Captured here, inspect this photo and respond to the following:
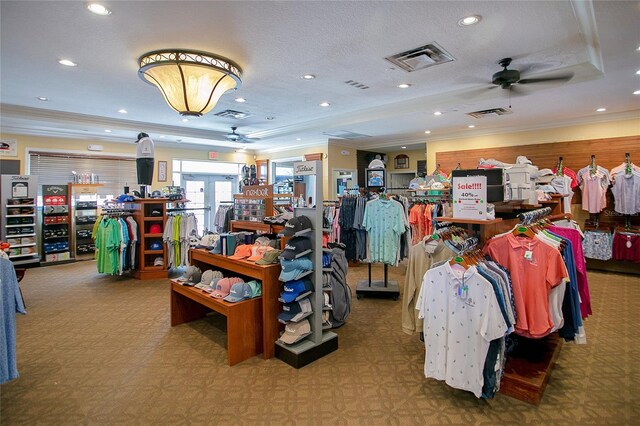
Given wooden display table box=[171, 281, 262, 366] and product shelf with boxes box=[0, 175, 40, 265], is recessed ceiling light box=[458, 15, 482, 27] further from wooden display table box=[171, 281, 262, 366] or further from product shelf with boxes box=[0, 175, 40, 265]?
product shelf with boxes box=[0, 175, 40, 265]

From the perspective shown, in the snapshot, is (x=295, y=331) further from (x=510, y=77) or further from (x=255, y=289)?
(x=510, y=77)

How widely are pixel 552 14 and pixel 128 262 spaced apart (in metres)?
6.75

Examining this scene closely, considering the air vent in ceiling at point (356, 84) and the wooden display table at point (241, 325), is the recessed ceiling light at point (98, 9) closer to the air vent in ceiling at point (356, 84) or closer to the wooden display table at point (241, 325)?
the wooden display table at point (241, 325)

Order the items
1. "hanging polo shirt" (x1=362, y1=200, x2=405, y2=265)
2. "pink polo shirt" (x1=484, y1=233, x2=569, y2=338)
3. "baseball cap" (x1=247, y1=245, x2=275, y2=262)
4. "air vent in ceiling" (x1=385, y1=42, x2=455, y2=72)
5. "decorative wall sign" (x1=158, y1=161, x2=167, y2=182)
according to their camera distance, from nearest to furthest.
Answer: "pink polo shirt" (x1=484, y1=233, x2=569, y2=338) < "baseball cap" (x1=247, y1=245, x2=275, y2=262) < "air vent in ceiling" (x1=385, y1=42, x2=455, y2=72) < "hanging polo shirt" (x1=362, y1=200, x2=405, y2=265) < "decorative wall sign" (x1=158, y1=161, x2=167, y2=182)

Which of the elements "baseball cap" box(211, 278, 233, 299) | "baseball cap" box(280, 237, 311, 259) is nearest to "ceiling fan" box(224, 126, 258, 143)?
"baseball cap" box(211, 278, 233, 299)

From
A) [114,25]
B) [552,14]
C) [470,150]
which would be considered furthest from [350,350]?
[470,150]

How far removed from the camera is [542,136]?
688 centimetres

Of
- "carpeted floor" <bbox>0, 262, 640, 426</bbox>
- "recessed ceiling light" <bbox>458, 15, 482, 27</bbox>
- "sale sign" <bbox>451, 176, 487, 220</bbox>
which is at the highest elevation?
"recessed ceiling light" <bbox>458, 15, 482, 27</bbox>

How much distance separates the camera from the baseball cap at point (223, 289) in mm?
3228

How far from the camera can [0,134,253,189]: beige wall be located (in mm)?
7176

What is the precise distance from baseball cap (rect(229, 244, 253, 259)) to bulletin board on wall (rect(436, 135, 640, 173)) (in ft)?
20.7

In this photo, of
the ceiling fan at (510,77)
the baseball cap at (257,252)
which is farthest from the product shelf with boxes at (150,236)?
the ceiling fan at (510,77)

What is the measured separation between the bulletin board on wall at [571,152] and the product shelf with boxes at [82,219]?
29.1 feet

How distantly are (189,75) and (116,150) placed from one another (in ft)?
19.1
